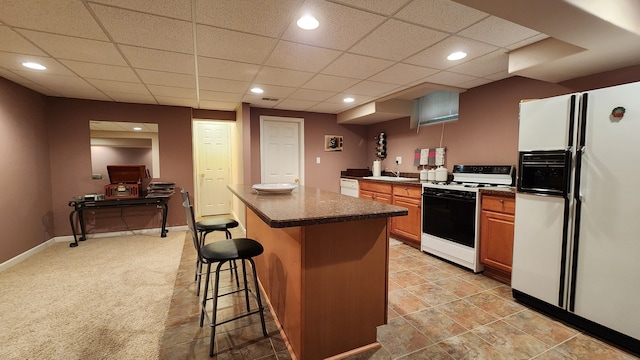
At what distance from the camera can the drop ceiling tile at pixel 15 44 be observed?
2.02 meters

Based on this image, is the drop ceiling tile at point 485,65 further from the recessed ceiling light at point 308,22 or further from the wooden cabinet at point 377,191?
the wooden cabinet at point 377,191

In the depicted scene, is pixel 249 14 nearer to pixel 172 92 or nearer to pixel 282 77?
pixel 282 77

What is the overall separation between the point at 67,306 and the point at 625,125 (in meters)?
4.33

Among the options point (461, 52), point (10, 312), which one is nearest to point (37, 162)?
point (10, 312)

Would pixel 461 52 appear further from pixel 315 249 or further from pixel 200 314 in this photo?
pixel 200 314

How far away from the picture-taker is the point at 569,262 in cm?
201

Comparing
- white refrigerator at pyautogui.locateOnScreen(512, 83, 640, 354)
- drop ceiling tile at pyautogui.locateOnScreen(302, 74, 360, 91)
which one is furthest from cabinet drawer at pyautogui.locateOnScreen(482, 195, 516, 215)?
drop ceiling tile at pyautogui.locateOnScreen(302, 74, 360, 91)

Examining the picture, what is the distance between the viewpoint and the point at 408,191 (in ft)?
12.7

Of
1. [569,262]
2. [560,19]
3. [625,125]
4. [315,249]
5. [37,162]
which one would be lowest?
[569,262]

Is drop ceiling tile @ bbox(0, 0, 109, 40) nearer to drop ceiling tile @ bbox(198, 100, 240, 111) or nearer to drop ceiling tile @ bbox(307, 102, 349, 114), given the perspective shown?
drop ceiling tile @ bbox(198, 100, 240, 111)

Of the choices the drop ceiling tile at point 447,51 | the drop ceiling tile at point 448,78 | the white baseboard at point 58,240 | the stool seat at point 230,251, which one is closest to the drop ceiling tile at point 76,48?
the stool seat at point 230,251

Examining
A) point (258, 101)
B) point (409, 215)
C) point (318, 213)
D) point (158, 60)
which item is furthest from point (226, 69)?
point (409, 215)

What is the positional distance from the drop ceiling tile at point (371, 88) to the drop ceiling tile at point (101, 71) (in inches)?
101

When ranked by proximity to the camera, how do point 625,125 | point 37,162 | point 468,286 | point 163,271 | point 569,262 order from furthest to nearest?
1. point 37,162
2. point 163,271
3. point 468,286
4. point 569,262
5. point 625,125
